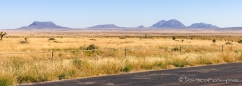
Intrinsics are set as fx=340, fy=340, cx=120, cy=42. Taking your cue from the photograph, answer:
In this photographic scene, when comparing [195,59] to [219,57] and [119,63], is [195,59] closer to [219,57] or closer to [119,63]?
[219,57]

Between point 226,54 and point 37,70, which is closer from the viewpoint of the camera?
point 37,70

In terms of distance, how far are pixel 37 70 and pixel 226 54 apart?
565 inches

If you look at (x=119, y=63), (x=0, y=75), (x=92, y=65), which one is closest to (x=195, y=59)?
(x=119, y=63)

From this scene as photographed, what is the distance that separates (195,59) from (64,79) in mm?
10438

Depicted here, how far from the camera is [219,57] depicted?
23438mm

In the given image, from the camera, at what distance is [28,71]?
14.4 metres

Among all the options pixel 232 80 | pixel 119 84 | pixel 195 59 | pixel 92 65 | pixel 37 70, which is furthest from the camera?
pixel 195 59

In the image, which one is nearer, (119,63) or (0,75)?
(0,75)

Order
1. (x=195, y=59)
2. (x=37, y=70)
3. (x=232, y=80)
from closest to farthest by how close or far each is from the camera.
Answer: (x=232, y=80) → (x=37, y=70) → (x=195, y=59)

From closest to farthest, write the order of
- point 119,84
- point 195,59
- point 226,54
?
point 119,84 < point 195,59 < point 226,54

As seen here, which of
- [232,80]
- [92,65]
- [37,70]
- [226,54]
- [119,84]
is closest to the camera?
[119,84]

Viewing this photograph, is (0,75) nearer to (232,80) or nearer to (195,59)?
(232,80)

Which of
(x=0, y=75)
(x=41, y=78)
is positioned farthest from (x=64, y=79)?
(x=0, y=75)

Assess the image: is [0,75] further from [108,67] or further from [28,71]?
A: [108,67]
